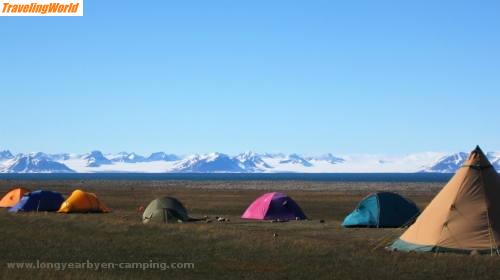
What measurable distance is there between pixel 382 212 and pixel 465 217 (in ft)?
39.4

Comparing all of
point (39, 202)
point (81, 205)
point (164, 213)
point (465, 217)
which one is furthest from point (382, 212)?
point (39, 202)

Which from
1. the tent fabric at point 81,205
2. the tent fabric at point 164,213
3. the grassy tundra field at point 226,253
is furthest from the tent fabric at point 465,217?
the tent fabric at point 81,205

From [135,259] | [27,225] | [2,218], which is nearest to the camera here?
[135,259]

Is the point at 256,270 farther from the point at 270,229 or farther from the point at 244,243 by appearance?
the point at 270,229

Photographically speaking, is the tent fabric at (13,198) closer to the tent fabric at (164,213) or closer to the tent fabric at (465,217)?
the tent fabric at (164,213)

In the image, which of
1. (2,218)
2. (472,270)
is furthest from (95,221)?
(472,270)

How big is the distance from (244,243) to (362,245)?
15.2 feet

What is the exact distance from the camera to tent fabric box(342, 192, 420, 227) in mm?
37281

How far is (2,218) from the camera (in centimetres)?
4100

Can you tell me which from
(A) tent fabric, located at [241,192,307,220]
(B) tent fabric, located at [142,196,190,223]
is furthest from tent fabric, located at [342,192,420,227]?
(B) tent fabric, located at [142,196,190,223]

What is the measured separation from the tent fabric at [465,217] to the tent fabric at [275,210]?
56.6 ft

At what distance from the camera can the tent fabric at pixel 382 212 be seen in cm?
3728

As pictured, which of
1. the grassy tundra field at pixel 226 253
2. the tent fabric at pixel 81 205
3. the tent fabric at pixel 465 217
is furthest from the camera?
the tent fabric at pixel 81 205

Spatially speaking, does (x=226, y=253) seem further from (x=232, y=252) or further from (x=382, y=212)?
(x=382, y=212)
